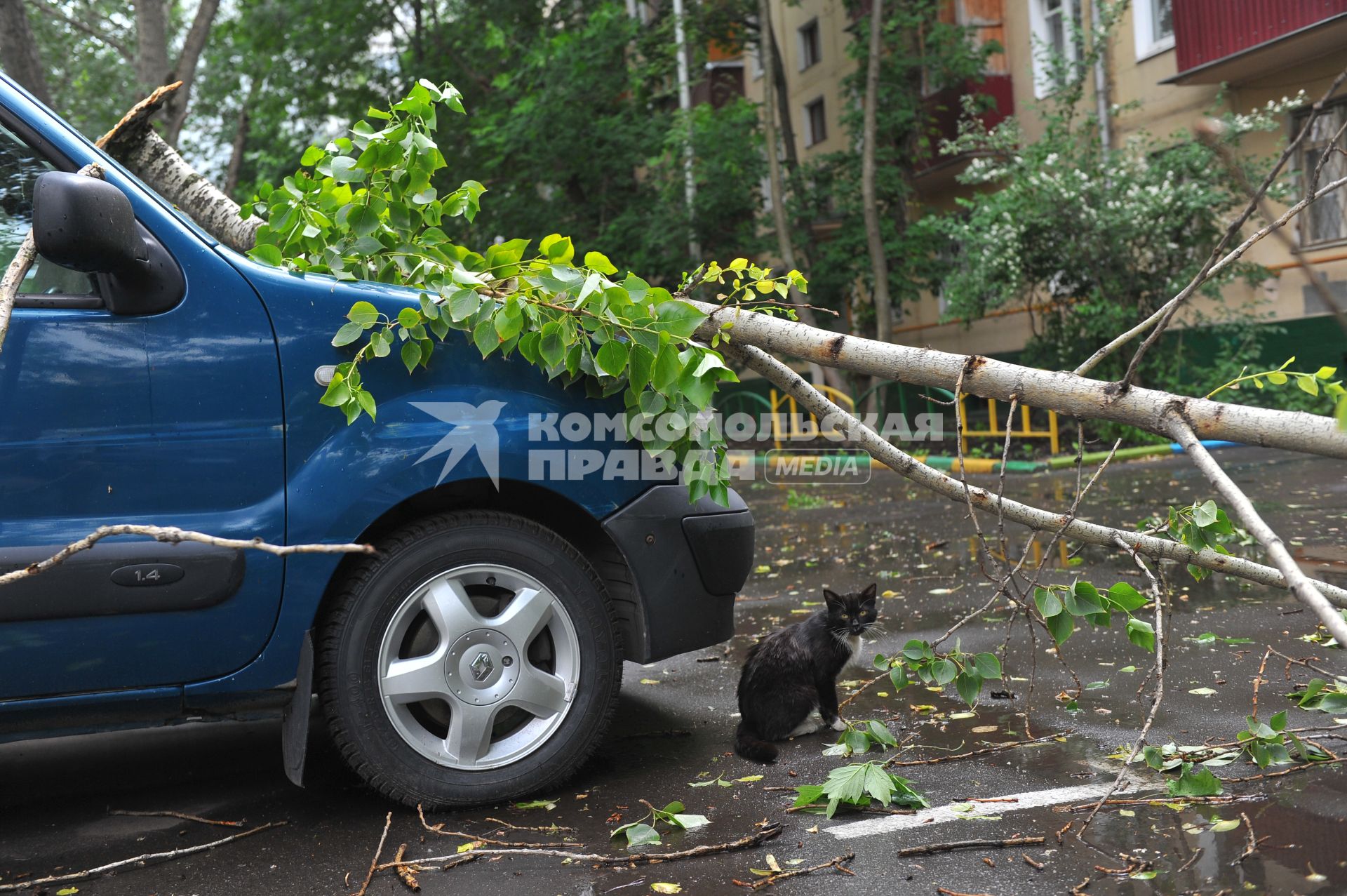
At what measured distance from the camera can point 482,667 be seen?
136 inches

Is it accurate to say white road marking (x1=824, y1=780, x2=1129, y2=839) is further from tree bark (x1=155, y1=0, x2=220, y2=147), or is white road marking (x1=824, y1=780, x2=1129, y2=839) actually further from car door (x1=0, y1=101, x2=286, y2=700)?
tree bark (x1=155, y1=0, x2=220, y2=147)

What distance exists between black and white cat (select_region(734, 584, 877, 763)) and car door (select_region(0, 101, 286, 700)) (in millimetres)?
1645

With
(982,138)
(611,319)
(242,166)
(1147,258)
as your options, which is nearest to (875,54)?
(982,138)

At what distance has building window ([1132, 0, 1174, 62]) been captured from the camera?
18.5m

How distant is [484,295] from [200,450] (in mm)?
927

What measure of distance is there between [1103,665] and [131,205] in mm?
3975

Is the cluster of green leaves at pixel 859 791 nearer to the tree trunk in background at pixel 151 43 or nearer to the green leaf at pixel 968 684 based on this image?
the green leaf at pixel 968 684

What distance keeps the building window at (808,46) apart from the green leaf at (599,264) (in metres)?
26.5

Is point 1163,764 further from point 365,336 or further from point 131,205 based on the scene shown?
point 131,205

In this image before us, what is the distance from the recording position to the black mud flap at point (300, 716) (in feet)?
10.8

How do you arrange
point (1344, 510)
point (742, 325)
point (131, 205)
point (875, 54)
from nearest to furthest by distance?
point (131, 205) < point (742, 325) < point (1344, 510) < point (875, 54)

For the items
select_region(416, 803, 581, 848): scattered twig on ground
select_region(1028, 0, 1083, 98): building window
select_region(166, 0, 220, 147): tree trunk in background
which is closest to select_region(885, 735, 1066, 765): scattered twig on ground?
select_region(416, 803, 581, 848): scattered twig on ground

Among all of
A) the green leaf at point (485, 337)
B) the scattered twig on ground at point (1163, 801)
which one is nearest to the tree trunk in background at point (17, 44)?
the green leaf at point (485, 337)

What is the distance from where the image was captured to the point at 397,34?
24078 millimetres
